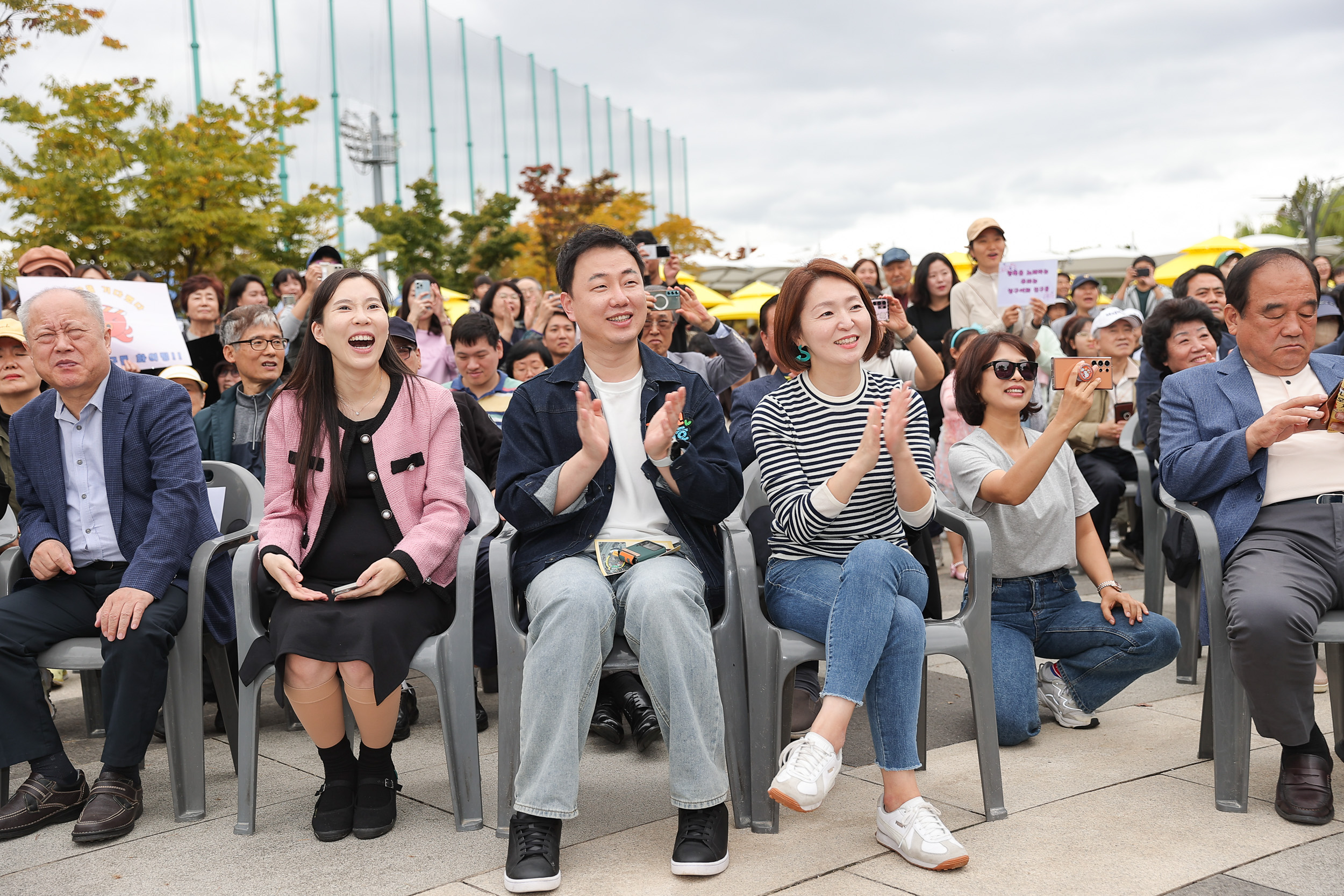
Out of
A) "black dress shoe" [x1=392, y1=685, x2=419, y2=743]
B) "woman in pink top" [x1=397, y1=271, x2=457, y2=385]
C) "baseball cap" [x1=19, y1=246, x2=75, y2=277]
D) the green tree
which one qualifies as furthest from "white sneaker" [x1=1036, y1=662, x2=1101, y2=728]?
the green tree

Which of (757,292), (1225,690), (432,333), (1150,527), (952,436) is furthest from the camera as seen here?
(757,292)

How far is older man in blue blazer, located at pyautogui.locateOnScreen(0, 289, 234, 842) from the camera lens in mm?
3334

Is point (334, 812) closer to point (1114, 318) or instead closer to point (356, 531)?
point (356, 531)

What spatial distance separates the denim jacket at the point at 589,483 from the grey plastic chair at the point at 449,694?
8.7 inches

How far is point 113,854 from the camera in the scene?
123 inches

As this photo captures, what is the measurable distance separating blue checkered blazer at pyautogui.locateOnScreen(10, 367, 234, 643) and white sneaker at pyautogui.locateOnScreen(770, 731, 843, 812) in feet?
6.63

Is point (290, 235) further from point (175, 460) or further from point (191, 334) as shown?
point (175, 460)

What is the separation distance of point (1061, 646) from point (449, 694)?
7.24 ft

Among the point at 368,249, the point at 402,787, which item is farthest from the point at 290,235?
the point at 402,787

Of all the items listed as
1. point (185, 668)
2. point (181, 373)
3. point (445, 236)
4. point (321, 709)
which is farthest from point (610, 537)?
point (445, 236)

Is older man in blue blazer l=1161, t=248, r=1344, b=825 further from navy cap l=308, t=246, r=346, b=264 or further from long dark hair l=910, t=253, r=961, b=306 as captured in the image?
navy cap l=308, t=246, r=346, b=264

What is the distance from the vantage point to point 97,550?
3611mm

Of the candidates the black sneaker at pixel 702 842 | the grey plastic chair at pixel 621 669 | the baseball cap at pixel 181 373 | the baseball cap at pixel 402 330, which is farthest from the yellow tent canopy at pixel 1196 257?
the black sneaker at pixel 702 842

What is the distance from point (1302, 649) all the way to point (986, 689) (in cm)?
89
